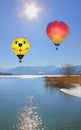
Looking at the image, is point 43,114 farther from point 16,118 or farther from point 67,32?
point 67,32

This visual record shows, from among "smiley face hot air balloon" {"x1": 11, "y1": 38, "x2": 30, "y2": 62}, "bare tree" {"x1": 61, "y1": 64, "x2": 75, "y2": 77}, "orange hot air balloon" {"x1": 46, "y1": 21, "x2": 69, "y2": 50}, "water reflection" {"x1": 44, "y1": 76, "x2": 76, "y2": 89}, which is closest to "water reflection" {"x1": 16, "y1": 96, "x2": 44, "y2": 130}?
"smiley face hot air balloon" {"x1": 11, "y1": 38, "x2": 30, "y2": 62}

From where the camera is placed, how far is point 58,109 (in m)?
36.7

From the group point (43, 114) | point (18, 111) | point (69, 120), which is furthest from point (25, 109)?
point (69, 120)

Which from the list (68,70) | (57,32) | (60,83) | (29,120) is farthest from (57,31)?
(68,70)

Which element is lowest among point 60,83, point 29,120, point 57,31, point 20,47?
point 29,120

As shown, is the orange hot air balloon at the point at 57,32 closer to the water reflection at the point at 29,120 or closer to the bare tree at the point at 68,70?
the water reflection at the point at 29,120

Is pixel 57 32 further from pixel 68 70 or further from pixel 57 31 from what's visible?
pixel 68 70

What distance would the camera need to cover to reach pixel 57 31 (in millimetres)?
30594

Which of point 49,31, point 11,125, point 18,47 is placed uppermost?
point 49,31

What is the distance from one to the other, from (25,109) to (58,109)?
15.7ft

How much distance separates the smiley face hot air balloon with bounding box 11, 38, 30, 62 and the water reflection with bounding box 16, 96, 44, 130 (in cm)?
735

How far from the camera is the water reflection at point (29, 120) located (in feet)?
90.3

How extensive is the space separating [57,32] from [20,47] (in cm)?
473

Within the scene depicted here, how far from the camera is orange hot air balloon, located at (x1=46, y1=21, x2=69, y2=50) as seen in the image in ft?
100
